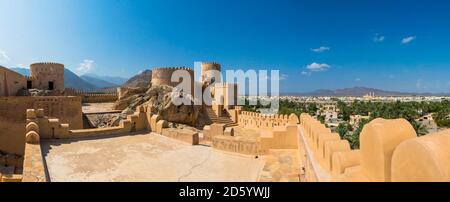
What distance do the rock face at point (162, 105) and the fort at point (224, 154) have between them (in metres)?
10.1

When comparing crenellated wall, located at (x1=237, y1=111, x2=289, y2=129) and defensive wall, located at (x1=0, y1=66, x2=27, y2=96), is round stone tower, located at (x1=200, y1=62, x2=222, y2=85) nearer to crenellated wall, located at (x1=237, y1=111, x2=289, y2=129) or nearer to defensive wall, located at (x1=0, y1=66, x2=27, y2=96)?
crenellated wall, located at (x1=237, y1=111, x2=289, y2=129)

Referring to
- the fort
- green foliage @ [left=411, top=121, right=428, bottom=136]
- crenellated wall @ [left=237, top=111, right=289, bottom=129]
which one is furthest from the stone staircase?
green foliage @ [left=411, top=121, right=428, bottom=136]

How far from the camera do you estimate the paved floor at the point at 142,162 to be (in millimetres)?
6051

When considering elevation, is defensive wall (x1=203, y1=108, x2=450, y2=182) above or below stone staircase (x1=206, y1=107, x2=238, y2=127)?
above

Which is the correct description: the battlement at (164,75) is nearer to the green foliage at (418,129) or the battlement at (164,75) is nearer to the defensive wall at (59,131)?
the defensive wall at (59,131)

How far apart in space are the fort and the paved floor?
22 mm

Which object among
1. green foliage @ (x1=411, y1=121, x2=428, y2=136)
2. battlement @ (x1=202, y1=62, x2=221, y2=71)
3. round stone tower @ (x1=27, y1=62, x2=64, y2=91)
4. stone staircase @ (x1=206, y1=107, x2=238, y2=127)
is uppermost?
battlement @ (x1=202, y1=62, x2=221, y2=71)

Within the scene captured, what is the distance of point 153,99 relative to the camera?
23.9m

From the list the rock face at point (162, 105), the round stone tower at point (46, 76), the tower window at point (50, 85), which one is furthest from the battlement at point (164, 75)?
the tower window at point (50, 85)

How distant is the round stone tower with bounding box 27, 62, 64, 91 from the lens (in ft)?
89.0

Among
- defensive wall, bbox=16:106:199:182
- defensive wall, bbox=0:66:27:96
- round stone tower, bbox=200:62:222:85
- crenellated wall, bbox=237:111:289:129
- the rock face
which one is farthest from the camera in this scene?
round stone tower, bbox=200:62:222:85

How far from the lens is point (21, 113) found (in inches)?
654

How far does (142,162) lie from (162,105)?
634 inches
